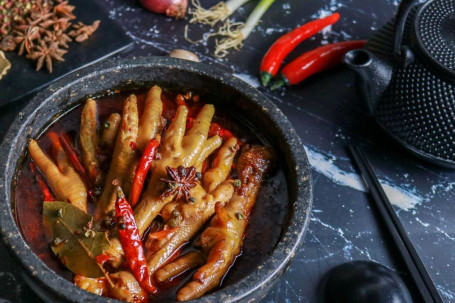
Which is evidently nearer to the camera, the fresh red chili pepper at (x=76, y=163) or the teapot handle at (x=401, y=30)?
the fresh red chili pepper at (x=76, y=163)

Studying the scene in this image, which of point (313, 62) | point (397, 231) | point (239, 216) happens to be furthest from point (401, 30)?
point (239, 216)

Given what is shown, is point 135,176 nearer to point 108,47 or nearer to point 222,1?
point 108,47

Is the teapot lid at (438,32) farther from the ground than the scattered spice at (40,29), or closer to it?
farther from the ground

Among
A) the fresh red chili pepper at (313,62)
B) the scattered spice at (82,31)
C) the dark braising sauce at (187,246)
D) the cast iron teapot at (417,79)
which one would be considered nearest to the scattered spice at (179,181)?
the dark braising sauce at (187,246)

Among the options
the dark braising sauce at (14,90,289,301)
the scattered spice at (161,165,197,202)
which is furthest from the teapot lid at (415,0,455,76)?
the scattered spice at (161,165,197,202)

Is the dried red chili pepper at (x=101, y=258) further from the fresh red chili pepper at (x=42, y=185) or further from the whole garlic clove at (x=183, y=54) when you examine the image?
the whole garlic clove at (x=183, y=54)

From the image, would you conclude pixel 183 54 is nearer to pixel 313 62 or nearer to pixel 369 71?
pixel 313 62

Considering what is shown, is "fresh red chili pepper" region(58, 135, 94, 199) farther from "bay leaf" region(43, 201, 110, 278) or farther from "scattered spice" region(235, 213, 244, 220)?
"scattered spice" region(235, 213, 244, 220)
